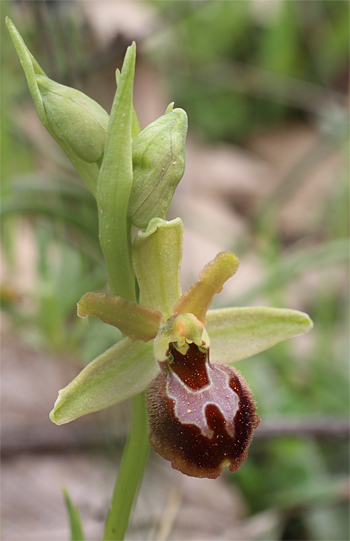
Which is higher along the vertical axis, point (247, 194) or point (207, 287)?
point (247, 194)

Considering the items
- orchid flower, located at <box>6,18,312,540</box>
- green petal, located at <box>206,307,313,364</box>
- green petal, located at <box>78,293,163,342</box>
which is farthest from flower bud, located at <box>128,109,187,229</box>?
green petal, located at <box>206,307,313,364</box>

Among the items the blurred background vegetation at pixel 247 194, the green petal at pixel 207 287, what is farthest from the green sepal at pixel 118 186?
the blurred background vegetation at pixel 247 194

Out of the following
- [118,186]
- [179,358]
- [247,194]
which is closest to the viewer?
[118,186]

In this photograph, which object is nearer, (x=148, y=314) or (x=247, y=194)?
(x=148, y=314)

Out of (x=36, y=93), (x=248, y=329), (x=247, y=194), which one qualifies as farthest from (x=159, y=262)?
(x=247, y=194)

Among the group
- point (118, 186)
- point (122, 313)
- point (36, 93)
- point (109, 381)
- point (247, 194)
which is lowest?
point (109, 381)

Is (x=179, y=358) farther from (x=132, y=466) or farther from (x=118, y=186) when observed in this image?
(x=118, y=186)

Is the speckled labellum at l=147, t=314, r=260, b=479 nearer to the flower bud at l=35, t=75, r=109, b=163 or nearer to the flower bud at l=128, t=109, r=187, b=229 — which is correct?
the flower bud at l=128, t=109, r=187, b=229
